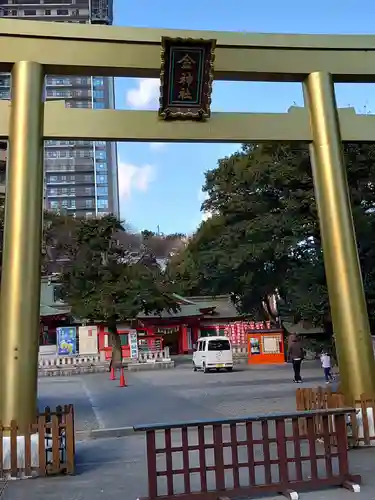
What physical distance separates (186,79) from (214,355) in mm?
19503

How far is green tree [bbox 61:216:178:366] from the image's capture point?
89.0 ft

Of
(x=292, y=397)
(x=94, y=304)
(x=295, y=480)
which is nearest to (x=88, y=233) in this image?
(x=94, y=304)

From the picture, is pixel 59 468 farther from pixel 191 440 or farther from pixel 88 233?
pixel 88 233

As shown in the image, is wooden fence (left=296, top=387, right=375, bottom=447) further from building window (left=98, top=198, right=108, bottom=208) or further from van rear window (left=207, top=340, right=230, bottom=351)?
building window (left=98, top=198, right=108, bottom=208)

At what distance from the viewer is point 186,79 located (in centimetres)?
845

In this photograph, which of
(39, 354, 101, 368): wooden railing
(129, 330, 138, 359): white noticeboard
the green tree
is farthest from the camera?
(129, 330, 138, 359): white noticeboard

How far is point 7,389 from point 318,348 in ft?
31.7

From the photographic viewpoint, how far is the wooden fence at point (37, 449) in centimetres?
677

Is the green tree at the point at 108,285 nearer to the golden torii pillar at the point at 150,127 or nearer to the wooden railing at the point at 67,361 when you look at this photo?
the wooden railing at the point at 67,361

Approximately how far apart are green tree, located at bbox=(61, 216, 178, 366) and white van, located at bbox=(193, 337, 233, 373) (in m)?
3.33

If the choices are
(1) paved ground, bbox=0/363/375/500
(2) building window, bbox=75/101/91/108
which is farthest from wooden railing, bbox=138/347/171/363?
(2) building window, bbox=75/101/91/108

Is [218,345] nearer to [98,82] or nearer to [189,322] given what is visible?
[189,322]

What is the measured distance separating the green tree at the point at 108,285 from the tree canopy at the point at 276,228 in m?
3.56

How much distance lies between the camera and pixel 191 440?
31.6 feet
